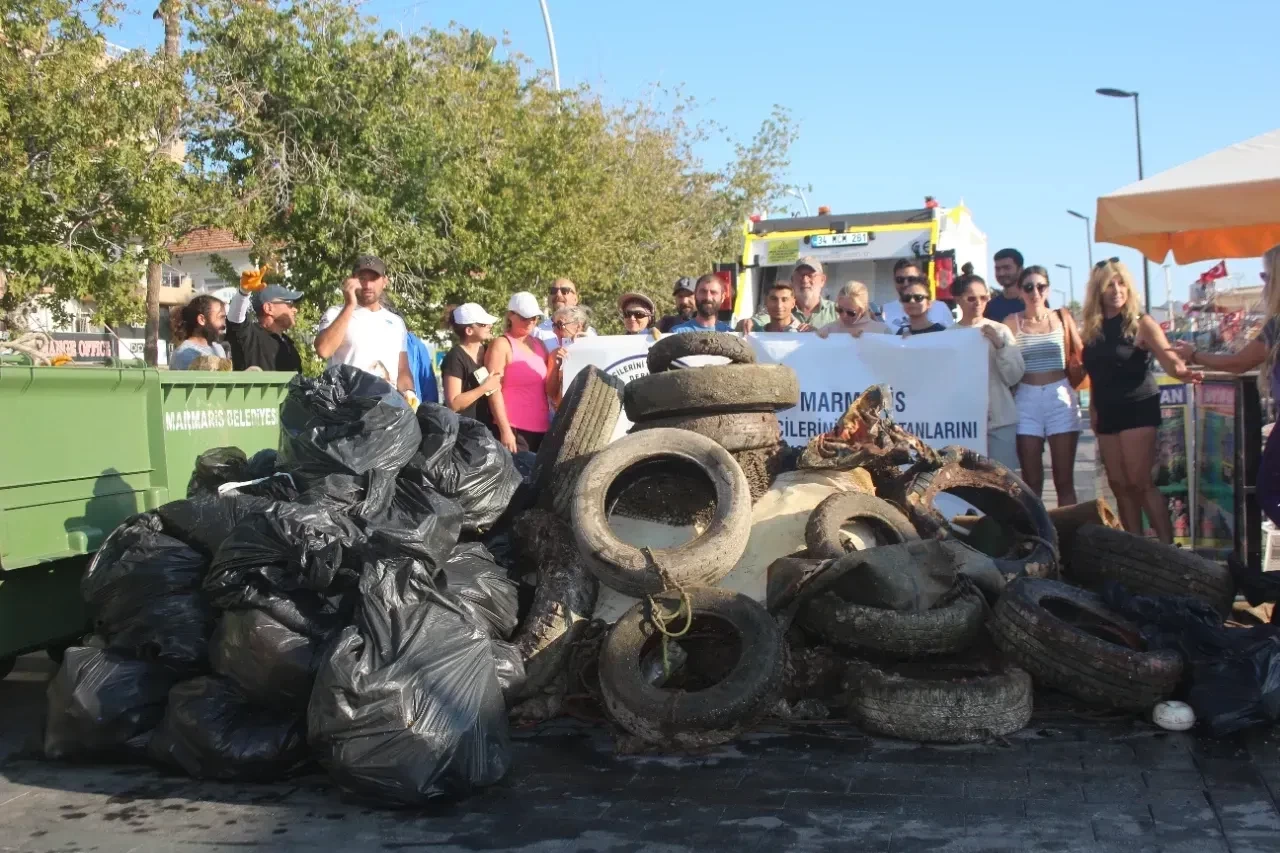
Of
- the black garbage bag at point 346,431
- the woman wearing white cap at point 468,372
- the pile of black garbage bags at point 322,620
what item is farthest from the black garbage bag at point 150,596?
the woman wearing white cap at point 468,372

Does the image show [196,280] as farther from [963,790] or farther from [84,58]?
[963,790]

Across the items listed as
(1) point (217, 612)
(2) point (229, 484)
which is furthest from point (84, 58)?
(1) point (217, 612)

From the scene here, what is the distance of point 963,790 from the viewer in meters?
4.10

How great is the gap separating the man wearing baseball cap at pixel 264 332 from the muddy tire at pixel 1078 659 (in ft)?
17.4

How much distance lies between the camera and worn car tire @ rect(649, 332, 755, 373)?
630cm

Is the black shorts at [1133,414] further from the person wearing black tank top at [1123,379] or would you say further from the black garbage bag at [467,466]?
the black garbage bag at [467,466]

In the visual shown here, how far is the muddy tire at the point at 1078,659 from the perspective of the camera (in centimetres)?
473

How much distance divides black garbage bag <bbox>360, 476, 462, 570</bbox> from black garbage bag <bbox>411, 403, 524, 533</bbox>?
99 mm

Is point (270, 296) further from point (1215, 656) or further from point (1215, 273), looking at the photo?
point (1215, 273)

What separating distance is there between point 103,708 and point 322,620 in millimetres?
985

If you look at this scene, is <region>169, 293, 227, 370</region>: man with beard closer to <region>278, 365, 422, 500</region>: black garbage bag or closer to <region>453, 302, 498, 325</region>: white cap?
<region>453, 302, 498, 325</region>: white cap

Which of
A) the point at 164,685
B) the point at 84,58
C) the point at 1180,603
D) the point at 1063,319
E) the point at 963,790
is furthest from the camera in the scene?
the point at 84,58

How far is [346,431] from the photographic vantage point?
5426 millimetres

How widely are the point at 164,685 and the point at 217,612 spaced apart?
36 cm
